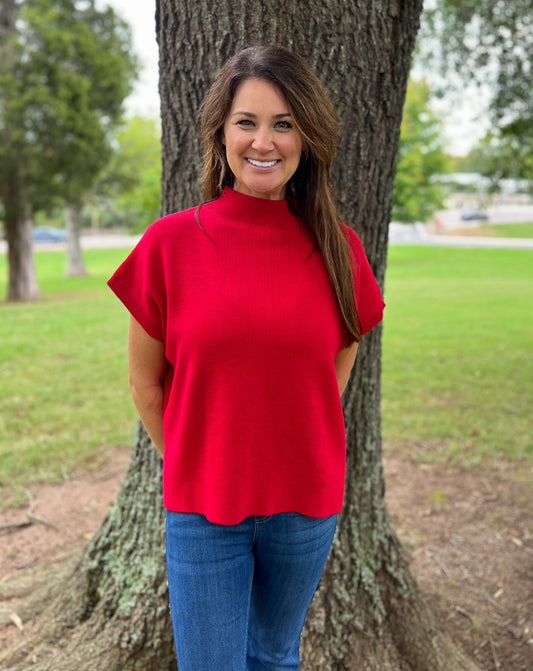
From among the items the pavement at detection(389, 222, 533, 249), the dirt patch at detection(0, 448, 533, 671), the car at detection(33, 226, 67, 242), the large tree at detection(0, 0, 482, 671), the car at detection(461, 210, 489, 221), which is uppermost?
the large tree at detection(0, 0, 482, 671)

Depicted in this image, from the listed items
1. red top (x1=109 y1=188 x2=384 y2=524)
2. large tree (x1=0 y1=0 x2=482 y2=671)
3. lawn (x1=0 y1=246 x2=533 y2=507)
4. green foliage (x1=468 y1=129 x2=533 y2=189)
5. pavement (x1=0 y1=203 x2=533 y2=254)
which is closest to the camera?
red top (x1=109 y1=188 x2=384 y2=524)

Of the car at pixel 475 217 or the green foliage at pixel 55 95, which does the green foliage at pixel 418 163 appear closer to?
the green foliage at pixel 55 95

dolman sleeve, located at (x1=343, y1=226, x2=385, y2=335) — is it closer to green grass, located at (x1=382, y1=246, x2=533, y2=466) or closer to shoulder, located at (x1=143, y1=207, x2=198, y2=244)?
shoulder, located at (x1=143, y1=207, x2=198, y2=244)

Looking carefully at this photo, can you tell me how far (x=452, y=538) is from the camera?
3771 millimetres

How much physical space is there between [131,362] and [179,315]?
26 cm

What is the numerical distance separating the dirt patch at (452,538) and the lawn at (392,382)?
0.28 meters

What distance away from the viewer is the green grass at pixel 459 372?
5371 millimetres

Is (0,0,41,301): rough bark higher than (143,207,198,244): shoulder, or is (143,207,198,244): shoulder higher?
(143,207,198,244): shoulder

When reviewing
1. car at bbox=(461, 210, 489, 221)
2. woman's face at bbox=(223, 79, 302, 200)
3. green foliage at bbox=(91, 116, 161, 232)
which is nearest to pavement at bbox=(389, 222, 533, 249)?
car at bbox=(461, 210, 489, 221)

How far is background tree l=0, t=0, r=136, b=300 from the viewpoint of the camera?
14242 millimetres

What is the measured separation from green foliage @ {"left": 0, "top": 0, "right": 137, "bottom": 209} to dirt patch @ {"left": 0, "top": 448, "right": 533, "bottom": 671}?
11285 mm

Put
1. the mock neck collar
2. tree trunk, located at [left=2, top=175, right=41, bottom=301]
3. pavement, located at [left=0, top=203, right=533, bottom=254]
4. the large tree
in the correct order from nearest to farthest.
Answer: the mock neck collar → the large tree → tree trunk, located at [left=2, top=175, right=41, bottom=301] → pavement, located at [left=0, top=203, right=533, bottom=254]

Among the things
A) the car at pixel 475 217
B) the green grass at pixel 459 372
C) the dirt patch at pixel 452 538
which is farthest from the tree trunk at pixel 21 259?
the car at pixel 475 217

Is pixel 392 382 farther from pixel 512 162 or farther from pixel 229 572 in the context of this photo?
pixel 229 572
